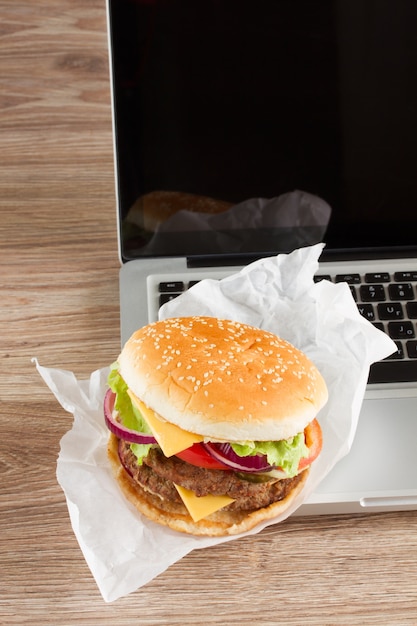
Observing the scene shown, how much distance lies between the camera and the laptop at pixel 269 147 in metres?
0.90

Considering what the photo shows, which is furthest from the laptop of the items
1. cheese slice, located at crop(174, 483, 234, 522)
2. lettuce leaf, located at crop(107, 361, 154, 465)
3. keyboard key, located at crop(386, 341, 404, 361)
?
cheese slice, located at crop(174, 483, 234, 522)

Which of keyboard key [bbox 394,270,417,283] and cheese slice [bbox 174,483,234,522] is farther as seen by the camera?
keyboard key [bbox 394,270,417,283]

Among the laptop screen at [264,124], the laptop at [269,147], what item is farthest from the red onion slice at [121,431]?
the laptop screen at [264,124]

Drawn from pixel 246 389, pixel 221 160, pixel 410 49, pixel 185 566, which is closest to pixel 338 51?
pixel 410 49

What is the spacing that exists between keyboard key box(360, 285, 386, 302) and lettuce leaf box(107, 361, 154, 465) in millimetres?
329

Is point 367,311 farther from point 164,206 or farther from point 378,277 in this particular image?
point 164,206

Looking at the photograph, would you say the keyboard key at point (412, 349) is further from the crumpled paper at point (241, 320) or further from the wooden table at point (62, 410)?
the wooden table at point (62, 410)

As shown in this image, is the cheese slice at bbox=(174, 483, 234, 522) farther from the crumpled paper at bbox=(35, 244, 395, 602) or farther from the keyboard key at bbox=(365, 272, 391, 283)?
the keyboard key at bbox=(365, 272, 391, 283)

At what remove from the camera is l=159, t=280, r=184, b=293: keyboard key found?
0.94 meters

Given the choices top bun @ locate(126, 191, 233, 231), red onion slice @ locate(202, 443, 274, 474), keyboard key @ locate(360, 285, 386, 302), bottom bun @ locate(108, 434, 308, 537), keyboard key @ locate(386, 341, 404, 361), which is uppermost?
top bun @ locate(126, 191, 233, 231)

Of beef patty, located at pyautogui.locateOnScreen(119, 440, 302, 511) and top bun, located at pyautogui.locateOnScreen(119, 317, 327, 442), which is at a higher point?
top bun, located at pyautogui.locateOnScreen(119, 317, 327, 442)

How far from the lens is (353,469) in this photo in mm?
781

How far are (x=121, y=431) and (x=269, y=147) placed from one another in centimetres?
41

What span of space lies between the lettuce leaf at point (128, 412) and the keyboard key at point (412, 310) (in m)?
0.36
